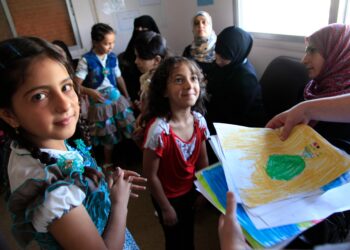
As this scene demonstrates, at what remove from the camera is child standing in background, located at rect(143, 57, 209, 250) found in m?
1.17

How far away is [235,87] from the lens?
178cm

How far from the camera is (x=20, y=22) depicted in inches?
121

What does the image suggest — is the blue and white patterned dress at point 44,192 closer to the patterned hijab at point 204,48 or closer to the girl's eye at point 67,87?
the girl's eye at point 67,87

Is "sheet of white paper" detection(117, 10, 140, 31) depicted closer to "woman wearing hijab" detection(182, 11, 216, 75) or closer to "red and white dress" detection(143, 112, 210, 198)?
"woman wearing hijab" detection(182, 11, 216, 75)

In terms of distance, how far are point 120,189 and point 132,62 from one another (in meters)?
2.04

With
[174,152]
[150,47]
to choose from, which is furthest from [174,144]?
[150,47]

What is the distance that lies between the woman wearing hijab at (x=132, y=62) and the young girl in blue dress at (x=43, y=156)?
6.55 ft

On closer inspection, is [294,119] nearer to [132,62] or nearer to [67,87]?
[67,87]

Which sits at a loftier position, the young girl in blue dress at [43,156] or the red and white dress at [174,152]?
the young girl in blue dress at [43,156]

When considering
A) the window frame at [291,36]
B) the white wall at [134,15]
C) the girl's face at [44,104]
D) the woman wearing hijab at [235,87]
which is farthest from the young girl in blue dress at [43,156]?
the white wall at [134,15]

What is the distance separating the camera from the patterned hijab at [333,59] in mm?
1229

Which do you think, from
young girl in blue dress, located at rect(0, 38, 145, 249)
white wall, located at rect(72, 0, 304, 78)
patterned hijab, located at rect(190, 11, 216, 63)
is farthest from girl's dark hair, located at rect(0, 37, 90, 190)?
white wall, located at rect(72, 0, 304, 78)

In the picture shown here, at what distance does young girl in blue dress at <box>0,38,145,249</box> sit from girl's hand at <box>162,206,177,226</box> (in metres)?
0.50

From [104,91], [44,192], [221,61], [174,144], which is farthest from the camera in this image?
[104,91]
